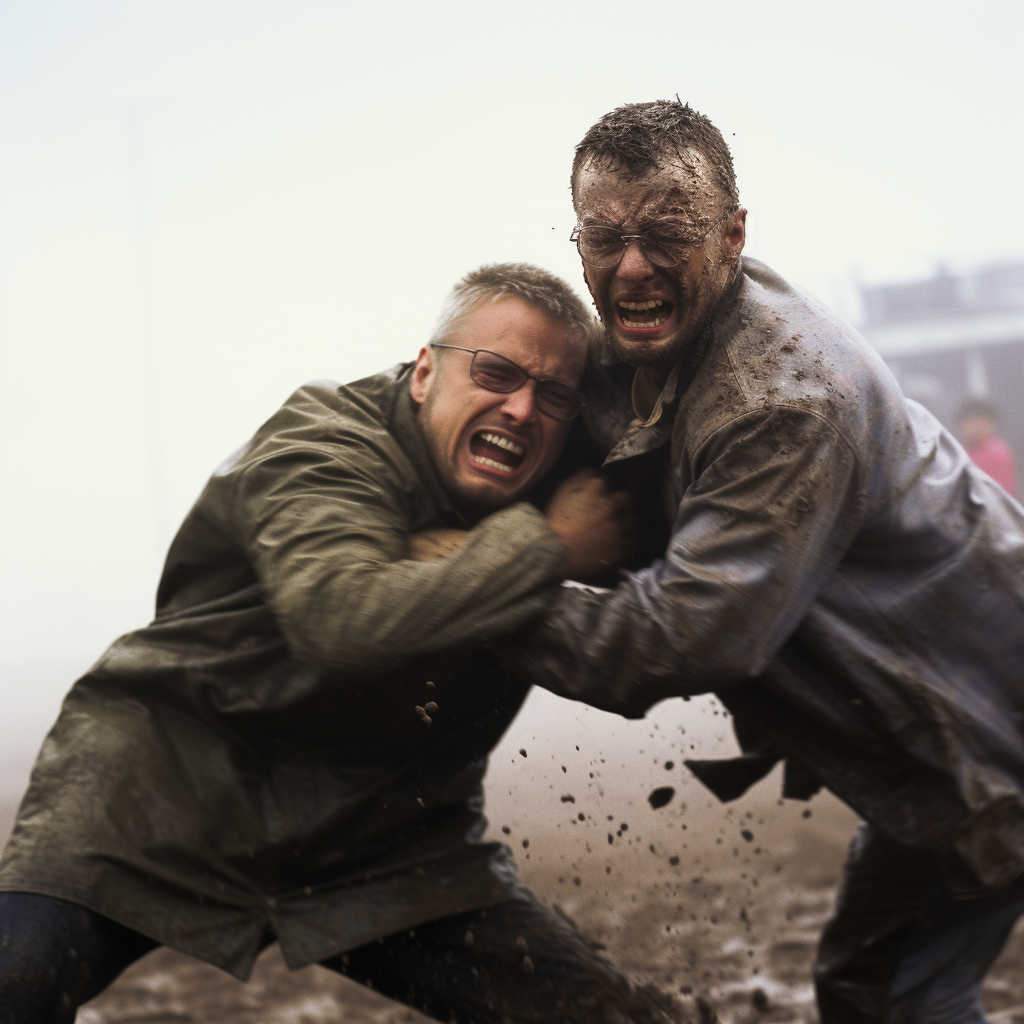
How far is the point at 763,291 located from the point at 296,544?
34.7 inches

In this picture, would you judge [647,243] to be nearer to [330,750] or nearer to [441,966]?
[330,750]

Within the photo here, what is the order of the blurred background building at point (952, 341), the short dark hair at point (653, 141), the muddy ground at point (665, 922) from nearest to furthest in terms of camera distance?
the short dark hair at point (653, 141), the muddy ground at point (665, 922), the blurred background building at point (952, 341)

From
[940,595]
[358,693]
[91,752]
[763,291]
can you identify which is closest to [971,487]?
[940,595]

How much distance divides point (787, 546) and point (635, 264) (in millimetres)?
512

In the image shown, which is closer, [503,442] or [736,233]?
[736,233]

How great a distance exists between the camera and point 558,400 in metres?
2.11

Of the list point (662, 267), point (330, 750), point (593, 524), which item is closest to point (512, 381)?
point (593, 524)

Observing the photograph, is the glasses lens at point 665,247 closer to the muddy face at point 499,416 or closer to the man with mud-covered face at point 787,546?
the man with mud-covered face at point 787,546

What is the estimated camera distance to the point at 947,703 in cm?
182

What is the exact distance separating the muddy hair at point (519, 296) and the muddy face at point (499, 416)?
0.06 feet

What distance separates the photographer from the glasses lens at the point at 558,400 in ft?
6.85

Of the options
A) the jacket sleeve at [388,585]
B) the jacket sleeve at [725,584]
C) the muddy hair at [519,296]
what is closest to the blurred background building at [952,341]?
the muddy hair at [519,296]

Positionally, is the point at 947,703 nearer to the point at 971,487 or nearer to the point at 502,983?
the point at 971,487

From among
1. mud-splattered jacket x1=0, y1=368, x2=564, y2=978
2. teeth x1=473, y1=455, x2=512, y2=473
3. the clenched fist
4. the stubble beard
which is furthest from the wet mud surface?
the stubble beard
